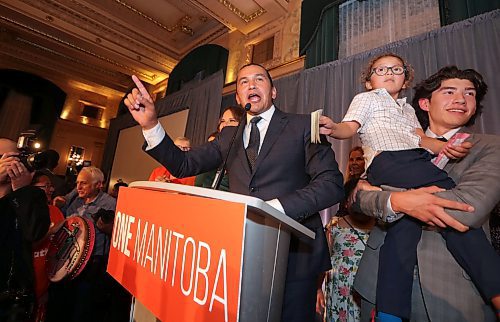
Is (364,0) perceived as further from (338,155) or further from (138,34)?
(138,34)

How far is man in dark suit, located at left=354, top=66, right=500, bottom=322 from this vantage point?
0.91 m

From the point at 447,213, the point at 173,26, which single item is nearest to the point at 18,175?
the point at 447,213

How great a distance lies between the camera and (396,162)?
1.14 metres

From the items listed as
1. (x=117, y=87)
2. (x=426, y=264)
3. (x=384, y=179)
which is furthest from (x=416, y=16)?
(x=117, y=87)

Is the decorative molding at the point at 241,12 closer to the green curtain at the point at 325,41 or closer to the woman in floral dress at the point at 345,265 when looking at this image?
the green curtain at the point at 325,41

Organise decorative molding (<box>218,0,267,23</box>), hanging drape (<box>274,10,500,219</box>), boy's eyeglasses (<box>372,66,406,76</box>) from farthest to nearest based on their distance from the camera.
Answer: decorative molding (<box>218,0,267,23</box>), hanging drape (<box>274,10,500,219</box>), boy's eyeglasses (<box>372,66,406,76</box>)

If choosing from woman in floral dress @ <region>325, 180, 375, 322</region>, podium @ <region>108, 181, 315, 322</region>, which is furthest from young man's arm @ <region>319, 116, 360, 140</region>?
woman in floral dress @ <region>325, 180, 375, 322</region>

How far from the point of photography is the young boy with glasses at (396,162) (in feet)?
3.20

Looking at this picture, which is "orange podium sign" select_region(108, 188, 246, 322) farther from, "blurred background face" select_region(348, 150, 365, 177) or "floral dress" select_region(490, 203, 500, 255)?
"blurred background face" select_region(348, 150, 365, 177)

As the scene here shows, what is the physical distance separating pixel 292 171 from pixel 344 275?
114cm

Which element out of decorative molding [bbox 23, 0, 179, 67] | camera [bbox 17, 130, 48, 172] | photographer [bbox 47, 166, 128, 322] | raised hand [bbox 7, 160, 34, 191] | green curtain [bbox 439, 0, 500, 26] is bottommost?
photographer [bbox 47, 166, 128, 322]

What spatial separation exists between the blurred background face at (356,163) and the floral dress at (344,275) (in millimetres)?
640

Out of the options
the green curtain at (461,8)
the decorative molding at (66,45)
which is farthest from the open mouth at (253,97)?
the decorative molding at (66,45)

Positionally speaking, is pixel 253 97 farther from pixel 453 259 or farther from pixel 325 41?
pixel 325 41
